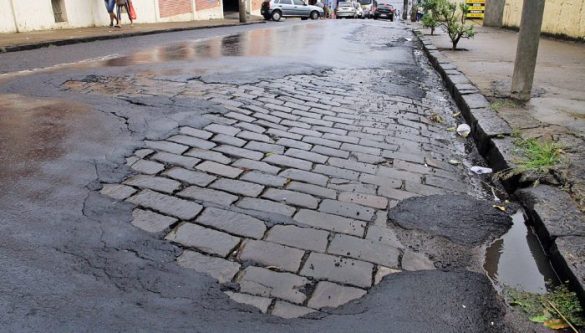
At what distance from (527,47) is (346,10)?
36806mm

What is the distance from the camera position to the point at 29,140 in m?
4.25

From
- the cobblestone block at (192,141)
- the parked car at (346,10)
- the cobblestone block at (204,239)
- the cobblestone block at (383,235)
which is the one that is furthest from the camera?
the parked car at (346,10)

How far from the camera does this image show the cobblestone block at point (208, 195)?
332 cm

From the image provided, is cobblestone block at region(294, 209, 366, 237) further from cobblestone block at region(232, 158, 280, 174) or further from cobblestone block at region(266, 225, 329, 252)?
cobblestone block at region(232, 158, 280, 174)

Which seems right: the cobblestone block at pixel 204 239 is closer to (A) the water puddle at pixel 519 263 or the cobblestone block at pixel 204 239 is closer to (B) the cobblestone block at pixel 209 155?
(B) the cobblestone block at pixel 209 155

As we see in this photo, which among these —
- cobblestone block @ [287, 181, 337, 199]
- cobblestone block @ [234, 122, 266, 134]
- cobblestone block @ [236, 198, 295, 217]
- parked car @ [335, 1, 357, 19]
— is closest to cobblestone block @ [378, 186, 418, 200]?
cobblestone block @ [287, 181, 337, 199]

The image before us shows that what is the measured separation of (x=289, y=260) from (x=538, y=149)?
2.87 meters

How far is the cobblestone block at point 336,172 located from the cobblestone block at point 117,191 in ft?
4.98

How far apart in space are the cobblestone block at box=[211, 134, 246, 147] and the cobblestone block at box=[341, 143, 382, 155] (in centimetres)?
100

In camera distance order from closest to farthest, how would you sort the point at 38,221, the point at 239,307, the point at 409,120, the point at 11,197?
1. the point at 239,307
2. the point at 38,221
3. the point at 11,197
4. the point at 409,120

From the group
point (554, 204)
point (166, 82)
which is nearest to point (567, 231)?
point (554, 204)

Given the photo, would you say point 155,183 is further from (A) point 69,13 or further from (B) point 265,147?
(A) point 69,13

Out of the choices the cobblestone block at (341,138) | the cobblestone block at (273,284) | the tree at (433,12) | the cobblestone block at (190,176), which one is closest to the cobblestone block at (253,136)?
the cobblestone block at (341,138)

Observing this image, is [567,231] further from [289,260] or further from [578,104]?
[578,104]
